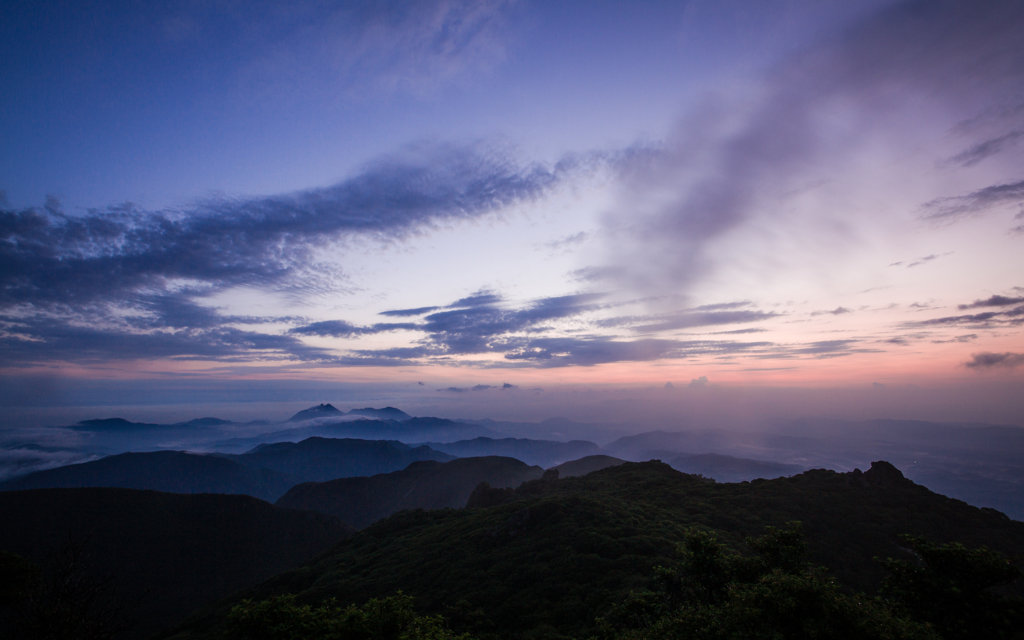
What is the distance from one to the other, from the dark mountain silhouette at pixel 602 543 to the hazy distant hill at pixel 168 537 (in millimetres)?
61677

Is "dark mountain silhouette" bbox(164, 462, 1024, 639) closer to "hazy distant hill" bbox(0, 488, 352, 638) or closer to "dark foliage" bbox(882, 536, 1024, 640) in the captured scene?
"dark foliage" bbox(882, 536, 1024, 640)

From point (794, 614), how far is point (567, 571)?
1342 inches

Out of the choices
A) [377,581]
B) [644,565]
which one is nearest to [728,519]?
[644,565]

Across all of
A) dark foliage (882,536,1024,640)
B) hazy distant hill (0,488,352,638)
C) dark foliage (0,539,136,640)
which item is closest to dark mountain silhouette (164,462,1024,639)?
dark foliage (882,536,1024,640)

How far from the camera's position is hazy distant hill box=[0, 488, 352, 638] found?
4301 inches

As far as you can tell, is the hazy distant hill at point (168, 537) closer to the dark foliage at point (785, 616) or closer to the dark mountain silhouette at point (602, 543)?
the dark mountain silhouette at point (602, 543)

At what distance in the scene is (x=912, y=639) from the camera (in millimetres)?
13516

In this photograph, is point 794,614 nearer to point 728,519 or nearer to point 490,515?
point 728,519

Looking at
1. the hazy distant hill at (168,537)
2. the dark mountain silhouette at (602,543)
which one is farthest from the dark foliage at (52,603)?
the hazy distant hill at (168,537)

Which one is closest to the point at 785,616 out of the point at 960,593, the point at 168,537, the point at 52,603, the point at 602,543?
the point at 960,593

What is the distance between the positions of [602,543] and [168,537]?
154297 millimetres

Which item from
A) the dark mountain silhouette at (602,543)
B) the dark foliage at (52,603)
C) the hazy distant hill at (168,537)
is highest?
the dark foliage at (52,603)

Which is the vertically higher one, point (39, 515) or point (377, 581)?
point (377, 581)

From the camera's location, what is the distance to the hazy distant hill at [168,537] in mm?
109250
